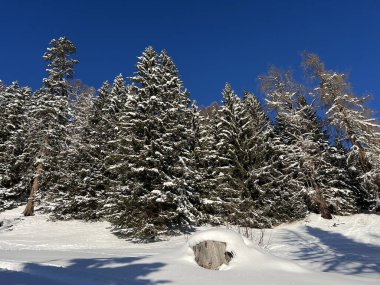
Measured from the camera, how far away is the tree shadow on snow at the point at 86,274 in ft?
18.0

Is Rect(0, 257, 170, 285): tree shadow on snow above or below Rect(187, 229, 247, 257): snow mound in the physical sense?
below

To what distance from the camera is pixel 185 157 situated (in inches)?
786

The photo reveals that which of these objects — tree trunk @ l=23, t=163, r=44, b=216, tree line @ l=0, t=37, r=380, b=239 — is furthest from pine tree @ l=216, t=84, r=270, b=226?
tree trunk @ l=23, t=163, r=44, b=216

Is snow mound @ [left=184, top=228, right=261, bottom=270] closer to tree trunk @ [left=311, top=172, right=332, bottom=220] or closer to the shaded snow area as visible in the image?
the shaded snow area

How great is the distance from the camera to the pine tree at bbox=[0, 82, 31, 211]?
28.9 m

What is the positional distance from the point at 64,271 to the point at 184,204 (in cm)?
1241

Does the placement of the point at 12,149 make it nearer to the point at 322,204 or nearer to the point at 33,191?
the point at 33,191

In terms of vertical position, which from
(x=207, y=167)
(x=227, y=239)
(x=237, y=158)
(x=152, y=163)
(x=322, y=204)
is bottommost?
(x=227, y=239)

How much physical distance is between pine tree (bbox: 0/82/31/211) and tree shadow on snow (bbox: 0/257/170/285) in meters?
23.0

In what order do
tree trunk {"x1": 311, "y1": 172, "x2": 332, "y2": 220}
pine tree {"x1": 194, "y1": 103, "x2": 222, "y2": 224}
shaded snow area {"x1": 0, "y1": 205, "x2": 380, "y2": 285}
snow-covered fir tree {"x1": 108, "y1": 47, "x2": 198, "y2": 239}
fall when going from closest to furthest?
shaded snow area {"x1": 0, "y1": 205, "x2": 380, "y2": 285} < snow-covered fir tree {"x1": 108, "y1": 47, "x2": 198, "y2": 239} < pine tree {"x1": 194, "y1": 103, "x2": 222, "y2": 224} < tree trunk {"x1": 311, "y1": 172, "x2": 332, "y2": 220}

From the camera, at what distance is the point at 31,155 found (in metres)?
29.3

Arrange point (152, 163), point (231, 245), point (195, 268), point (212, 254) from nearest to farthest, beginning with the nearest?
point (195, 268) → point (212, 254) → point (231, 245) → point (152, 163)

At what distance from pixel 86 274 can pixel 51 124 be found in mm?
23767

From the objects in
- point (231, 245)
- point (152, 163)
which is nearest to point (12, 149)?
point (152, 163)
